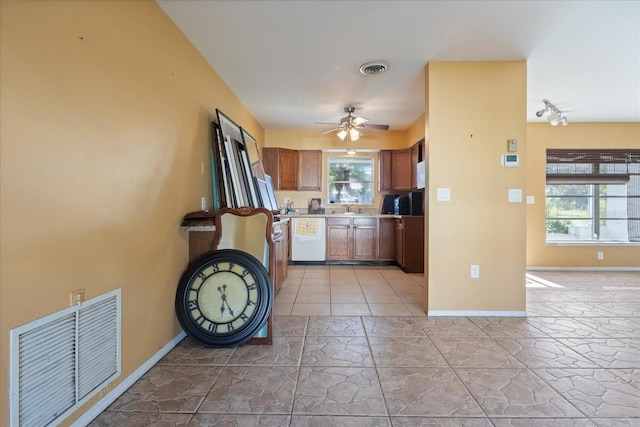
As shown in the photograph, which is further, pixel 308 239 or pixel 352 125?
pixel 308 239

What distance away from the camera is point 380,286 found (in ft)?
13.0

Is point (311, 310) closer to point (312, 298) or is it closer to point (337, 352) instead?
point (312, 298)

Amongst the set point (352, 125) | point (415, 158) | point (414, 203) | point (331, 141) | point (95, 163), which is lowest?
point (414, 203)

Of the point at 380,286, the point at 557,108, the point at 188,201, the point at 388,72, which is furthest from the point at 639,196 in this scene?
the point at 188,201

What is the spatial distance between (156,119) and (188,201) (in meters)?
0.69

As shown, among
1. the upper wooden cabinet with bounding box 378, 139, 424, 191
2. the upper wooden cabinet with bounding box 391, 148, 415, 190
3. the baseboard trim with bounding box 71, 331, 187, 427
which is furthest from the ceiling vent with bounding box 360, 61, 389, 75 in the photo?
the baseboard trim with bounding box 71, 331, 187, 427

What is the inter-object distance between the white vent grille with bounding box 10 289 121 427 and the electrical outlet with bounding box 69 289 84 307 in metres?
0.02

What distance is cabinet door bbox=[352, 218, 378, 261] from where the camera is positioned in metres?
5.30

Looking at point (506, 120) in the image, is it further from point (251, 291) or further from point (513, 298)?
point (251, 291)

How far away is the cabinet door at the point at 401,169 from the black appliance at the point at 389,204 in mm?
178

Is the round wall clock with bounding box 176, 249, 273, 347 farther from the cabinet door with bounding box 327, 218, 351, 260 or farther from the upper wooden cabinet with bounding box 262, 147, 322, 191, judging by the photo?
the upper wooden cabinet with bounding box 262, 147, 322, 191

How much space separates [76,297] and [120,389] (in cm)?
66

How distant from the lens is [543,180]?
5000 millimetres

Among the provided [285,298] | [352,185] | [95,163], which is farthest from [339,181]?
[95,163]
